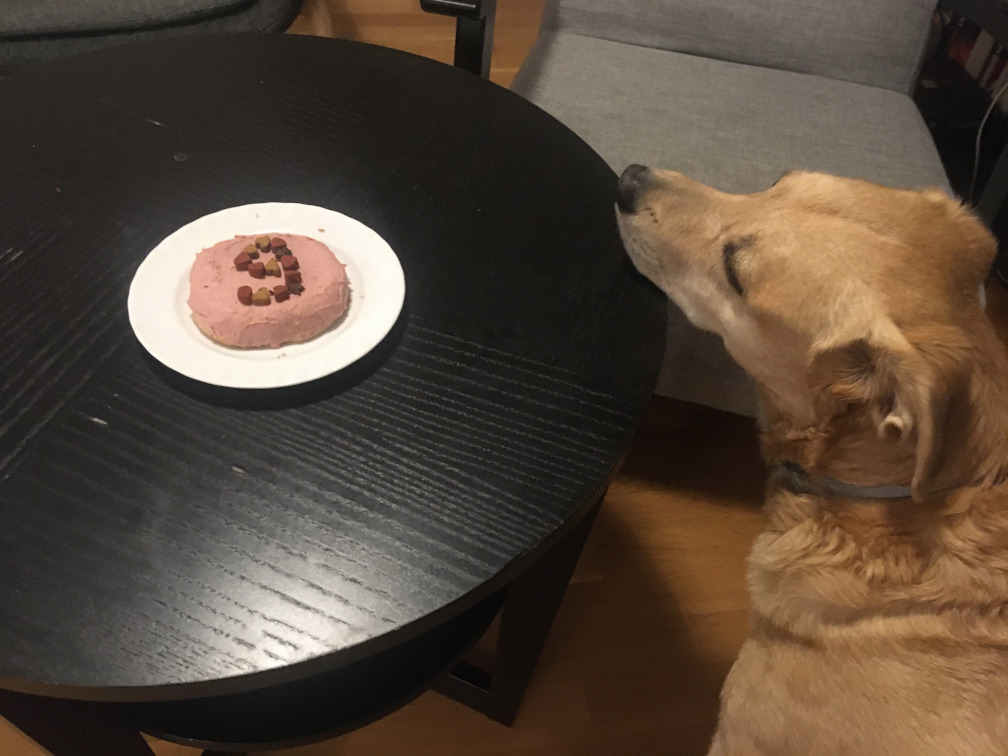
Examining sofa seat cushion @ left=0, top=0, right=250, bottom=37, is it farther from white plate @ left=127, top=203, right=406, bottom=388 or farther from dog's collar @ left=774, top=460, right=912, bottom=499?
dog's collar @ left=774, top=460, right=912, bottom=499

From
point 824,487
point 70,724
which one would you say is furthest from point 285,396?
point 824,487

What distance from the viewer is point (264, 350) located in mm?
780

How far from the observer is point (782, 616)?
906mm

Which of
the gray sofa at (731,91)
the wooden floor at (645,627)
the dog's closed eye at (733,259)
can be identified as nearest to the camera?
the dog's closed eye at (733,259)

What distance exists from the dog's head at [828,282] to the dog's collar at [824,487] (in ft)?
0.25

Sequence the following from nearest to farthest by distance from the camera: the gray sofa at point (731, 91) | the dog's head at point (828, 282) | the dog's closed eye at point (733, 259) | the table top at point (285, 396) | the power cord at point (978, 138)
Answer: the table top at point (285, 396), the dog's head at point (828, 282), the dog's closed eye at point (733, 259), the gray sofa at point (731, 91), the power cord at point (978, 138)

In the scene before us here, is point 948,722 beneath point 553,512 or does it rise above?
beneath

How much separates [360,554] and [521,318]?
0.36 m


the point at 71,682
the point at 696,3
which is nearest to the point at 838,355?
the point at 71,682

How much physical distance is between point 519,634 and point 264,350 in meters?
0.56

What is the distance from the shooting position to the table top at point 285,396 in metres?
0.61

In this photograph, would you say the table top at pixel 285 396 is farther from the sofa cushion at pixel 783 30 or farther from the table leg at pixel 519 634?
the sofa cushion at pixel 783 30

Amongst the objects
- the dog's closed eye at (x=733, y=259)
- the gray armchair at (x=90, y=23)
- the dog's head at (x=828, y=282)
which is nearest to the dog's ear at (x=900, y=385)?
the dog's head at (x=828, y=282)

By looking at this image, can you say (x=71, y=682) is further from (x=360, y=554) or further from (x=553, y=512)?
(x=553, y=512)
